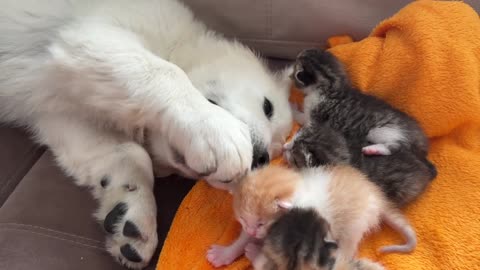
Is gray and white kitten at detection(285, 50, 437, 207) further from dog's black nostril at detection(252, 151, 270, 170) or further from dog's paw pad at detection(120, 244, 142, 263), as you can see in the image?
dog's paw pad at detection(120, 244, 142, 263)

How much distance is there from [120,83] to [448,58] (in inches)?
38.4

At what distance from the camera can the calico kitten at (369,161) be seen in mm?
1364

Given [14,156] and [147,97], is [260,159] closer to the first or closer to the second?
[147,97]

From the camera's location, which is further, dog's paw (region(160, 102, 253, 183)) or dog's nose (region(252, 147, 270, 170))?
dog's nose (region(252, 147, 270, 170))

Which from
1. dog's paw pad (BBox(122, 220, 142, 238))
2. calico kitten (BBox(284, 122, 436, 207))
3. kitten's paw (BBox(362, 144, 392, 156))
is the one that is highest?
kitten's paw (BBox(362, 144, 392, 156))

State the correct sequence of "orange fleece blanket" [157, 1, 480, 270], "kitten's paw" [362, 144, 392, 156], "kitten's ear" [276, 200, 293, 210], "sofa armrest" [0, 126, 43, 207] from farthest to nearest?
"sofa armrest" [0, 126, 43, 207] < "kitten's paw" [362, 144, 392, 156] < "orange fleece blanket" [157, 1, 480, 270] < "kitten's ear" [276, 200, 293, 210]

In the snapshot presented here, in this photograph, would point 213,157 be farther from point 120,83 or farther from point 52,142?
point 52,142

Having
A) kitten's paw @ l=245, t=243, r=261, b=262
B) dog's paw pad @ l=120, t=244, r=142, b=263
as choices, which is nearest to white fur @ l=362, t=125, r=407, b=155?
kitten's paw @ l=245, t=243, r=261, b=262

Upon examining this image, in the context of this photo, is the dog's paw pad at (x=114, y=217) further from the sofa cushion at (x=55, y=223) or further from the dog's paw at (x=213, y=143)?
the dog's paw at (x=213, y=143)

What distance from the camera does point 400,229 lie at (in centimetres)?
133

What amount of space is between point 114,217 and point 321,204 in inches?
21.5

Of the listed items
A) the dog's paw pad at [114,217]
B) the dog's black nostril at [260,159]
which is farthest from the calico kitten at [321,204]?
the dog's paw pad at [114,217]

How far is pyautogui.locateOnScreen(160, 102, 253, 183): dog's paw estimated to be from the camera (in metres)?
1.28

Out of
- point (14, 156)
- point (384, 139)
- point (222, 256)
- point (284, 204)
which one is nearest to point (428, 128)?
point (384, 139)
